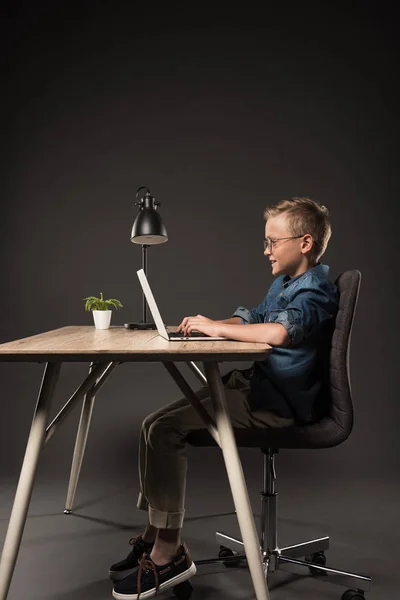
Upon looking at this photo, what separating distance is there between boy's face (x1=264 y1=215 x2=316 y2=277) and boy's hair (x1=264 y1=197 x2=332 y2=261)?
0.02m

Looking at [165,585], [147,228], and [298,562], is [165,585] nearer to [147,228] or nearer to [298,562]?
[298,562]

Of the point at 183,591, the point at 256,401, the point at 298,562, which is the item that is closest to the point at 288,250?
the point at 256,401

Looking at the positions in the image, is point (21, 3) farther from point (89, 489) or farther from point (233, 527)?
point (233, 527)

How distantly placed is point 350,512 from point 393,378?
93cm

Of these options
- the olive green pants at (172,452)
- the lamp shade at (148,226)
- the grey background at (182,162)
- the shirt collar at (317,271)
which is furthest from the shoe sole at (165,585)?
the grey background at (182,162)

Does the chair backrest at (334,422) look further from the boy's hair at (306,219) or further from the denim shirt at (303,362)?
the boy's hair at (306,219)

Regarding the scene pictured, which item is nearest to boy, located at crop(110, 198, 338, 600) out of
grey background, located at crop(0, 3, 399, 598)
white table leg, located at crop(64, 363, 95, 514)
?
white table leg, located at crop(64, 363, 95, 514)

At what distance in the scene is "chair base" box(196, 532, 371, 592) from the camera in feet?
6.06

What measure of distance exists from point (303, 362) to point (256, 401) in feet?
0.59

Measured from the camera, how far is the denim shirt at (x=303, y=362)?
1809 mm

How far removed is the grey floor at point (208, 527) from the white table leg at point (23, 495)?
45 cm

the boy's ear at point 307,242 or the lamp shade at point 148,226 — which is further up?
the lamp shade at point 148,226

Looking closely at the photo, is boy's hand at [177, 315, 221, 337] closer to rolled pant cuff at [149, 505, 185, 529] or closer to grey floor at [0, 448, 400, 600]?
rolled pant cuff at [149, 505, 185, 529]

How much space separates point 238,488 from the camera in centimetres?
156
